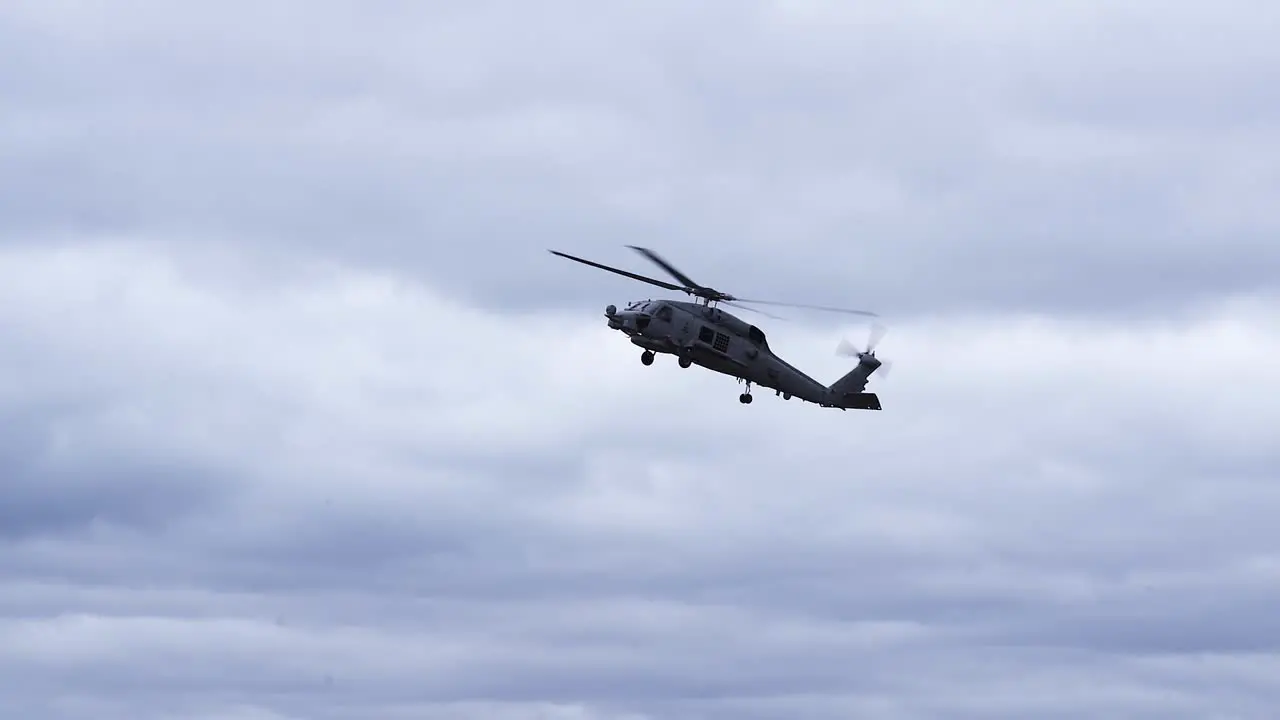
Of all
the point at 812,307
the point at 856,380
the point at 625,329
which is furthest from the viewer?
the point at 856,380

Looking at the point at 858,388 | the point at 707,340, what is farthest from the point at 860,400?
the point at 707,340

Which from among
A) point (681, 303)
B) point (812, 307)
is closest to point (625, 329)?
point (681, 303)

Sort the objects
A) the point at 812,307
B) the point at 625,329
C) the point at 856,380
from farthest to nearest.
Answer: the point at 856,380 → the point at 625,329 → the point at 812,307

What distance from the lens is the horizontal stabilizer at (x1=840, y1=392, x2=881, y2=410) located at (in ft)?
551

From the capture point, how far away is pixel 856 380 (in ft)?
560

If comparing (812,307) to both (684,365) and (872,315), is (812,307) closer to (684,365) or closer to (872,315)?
(872,315)

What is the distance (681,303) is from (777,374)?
31.9 ft

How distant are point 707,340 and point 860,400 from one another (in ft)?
47.8

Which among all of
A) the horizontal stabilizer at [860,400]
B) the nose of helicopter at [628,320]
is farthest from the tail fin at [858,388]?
the nose of helicopter at [628,320]

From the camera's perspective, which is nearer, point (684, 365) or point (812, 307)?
point (812, 307)

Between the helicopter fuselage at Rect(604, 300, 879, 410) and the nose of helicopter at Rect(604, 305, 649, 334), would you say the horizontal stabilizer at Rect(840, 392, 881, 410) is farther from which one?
the nose of helicopter at Rect(604, 305, 649, 334)

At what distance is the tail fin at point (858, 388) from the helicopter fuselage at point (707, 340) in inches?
146

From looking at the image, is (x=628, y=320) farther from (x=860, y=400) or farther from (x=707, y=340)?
(x=860, y=400)

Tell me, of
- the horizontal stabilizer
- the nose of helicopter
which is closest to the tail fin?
the horizontal stabilizer
